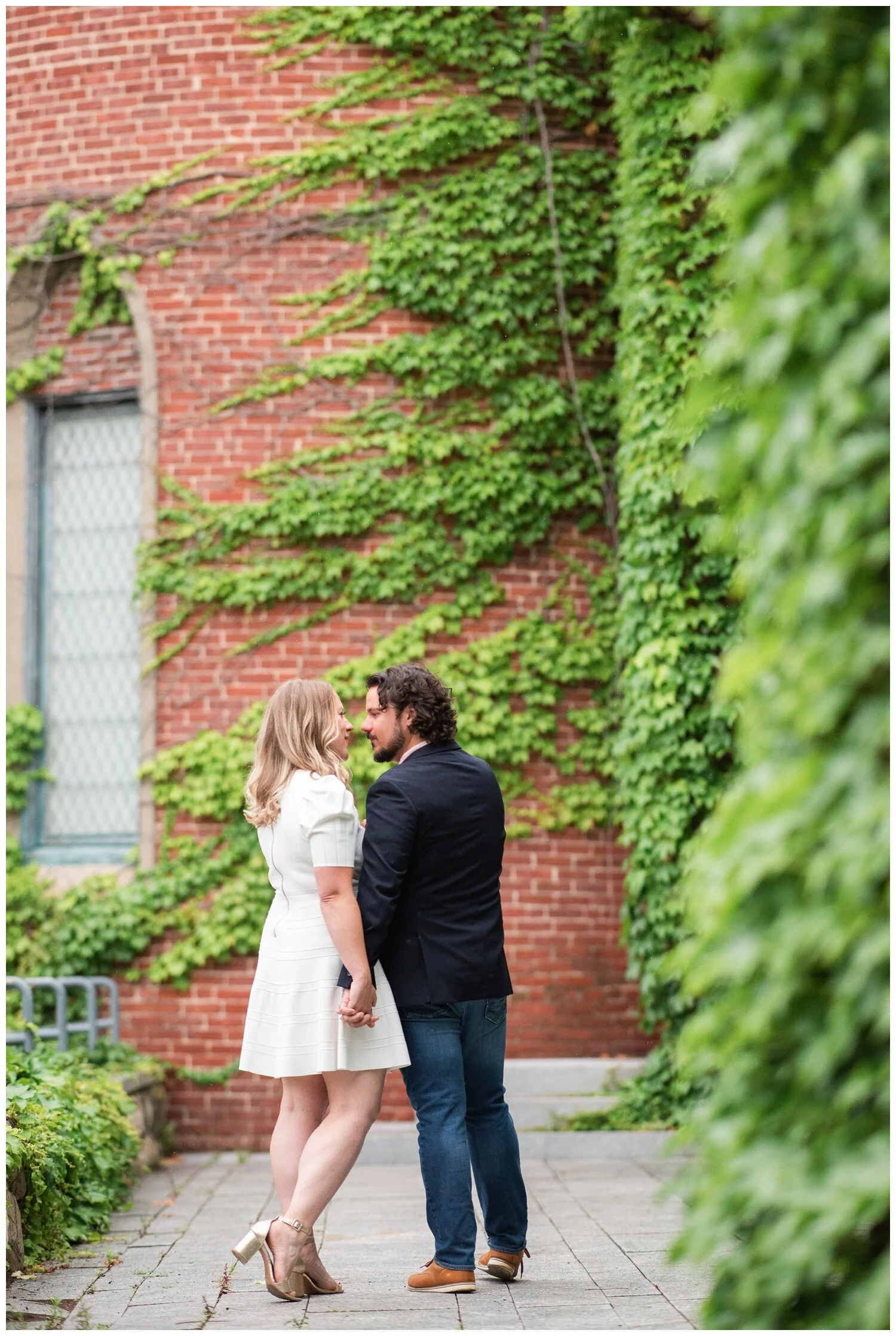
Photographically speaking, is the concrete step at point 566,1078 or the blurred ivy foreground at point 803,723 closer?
the blurred ivy foreground at point 803,723

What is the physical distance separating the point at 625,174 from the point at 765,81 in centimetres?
552

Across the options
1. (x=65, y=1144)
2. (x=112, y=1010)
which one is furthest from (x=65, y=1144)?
(x=112, y=1010)

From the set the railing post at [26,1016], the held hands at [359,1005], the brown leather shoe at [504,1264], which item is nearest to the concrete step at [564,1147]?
the railing post at [26,1016]

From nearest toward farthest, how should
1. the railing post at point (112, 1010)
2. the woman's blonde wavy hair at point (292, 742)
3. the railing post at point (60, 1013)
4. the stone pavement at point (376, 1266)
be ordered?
the stone pavement at point (376, 1266) < the woman's blonde wavy hair at point (292, 742) < the railing post at point (60, 1013) < the railing post at point (112, 1010)

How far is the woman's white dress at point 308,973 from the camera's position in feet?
13.6

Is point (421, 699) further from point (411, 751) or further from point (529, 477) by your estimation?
point (529, 477)

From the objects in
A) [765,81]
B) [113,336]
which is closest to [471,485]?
[113,336]

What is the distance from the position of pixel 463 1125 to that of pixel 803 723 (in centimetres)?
254

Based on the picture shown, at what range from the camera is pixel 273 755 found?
14.4 feet

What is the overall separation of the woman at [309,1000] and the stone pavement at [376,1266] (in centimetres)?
25

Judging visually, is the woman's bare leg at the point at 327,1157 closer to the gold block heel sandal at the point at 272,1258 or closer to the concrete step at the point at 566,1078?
the gold block heel sandal at the point at 272,1258

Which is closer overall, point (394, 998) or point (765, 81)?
point (765, 81)

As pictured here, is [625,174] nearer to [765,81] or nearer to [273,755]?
[273,755]

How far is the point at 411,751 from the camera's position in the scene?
4453 mm
